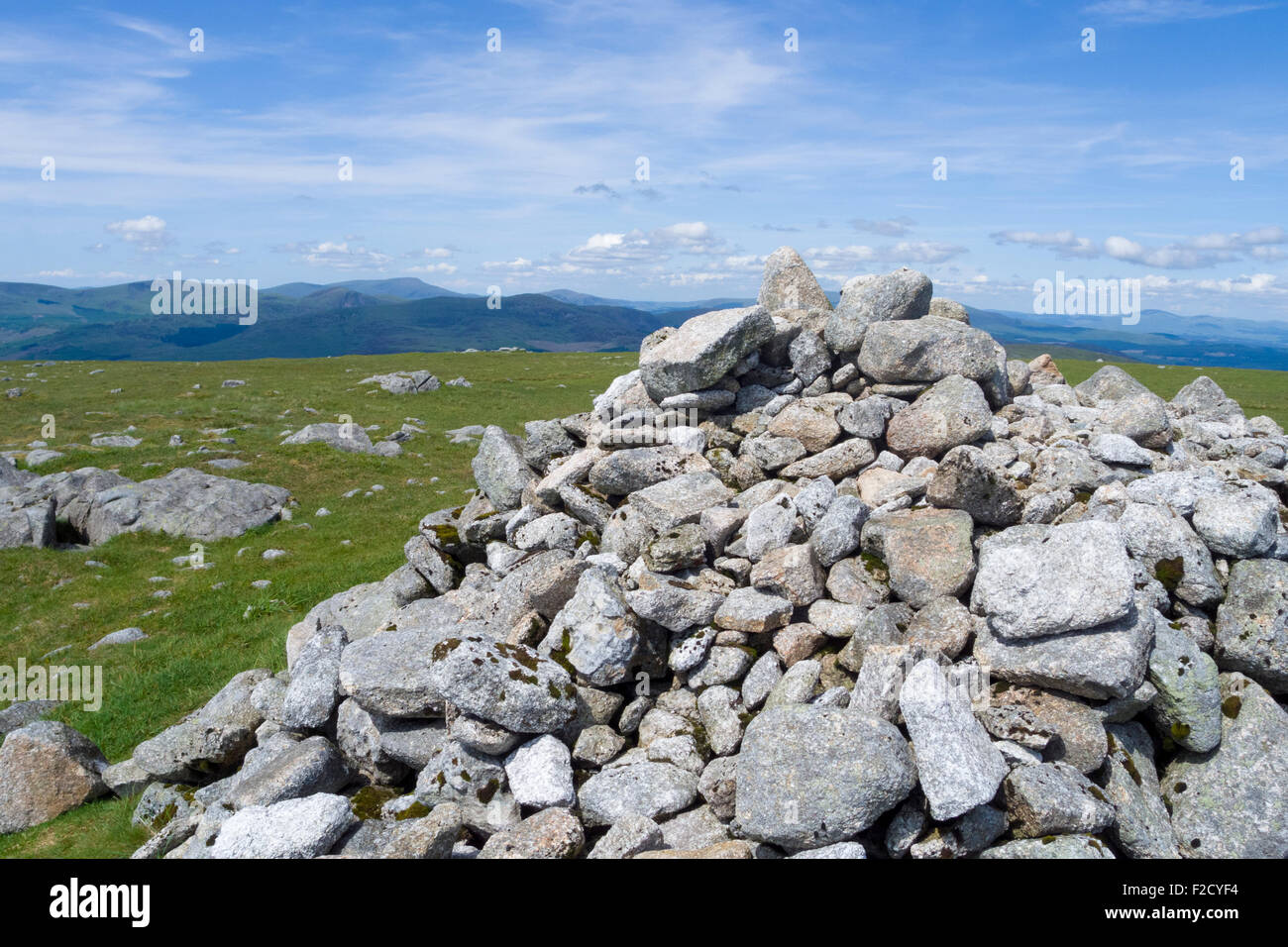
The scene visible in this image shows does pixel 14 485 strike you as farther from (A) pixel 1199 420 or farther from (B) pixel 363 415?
(A) pixel 1199 420

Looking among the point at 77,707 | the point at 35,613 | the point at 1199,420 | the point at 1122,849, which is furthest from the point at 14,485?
the point at 1199,420

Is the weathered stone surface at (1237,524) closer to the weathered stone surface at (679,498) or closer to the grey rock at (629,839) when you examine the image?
the weathered stone surface at (679,498)

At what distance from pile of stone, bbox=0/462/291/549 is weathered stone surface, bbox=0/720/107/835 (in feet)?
57.7

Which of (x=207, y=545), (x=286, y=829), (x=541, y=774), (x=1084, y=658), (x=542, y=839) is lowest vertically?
(x=207, y=545)

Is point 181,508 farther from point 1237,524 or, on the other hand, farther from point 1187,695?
point 1237,524

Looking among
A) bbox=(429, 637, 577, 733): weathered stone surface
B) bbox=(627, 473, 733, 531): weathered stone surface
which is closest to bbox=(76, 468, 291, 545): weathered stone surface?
bbox=(627, 473, 733, 531): weathered stone surface

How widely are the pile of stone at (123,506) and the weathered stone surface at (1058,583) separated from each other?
31015mm

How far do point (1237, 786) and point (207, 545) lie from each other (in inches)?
1307

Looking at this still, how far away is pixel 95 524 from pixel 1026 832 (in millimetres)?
36177

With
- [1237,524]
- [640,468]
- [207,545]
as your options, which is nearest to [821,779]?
[1237,524]

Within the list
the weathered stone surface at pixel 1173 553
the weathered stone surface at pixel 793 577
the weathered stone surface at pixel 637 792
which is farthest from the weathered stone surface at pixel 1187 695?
the weathered stone surface at pixel 637 792

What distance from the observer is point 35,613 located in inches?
974

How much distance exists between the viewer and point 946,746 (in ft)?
27.9

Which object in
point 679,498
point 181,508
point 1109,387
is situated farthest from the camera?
point 181,508
